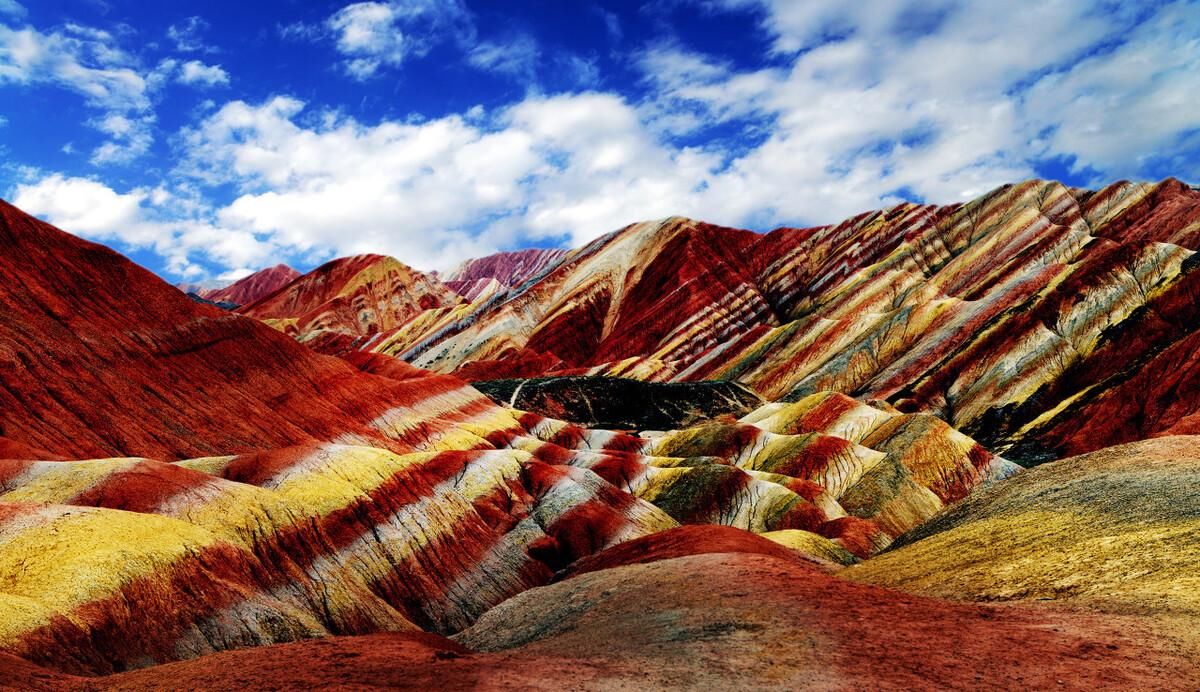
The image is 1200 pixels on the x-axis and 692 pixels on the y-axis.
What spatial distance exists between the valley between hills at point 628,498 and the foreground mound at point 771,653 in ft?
0.41

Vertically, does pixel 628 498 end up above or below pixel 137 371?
below

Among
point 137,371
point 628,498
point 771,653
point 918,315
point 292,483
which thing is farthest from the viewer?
point 918,315

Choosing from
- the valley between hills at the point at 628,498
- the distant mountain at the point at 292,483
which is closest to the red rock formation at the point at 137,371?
the distant mountain at the point at 292,483

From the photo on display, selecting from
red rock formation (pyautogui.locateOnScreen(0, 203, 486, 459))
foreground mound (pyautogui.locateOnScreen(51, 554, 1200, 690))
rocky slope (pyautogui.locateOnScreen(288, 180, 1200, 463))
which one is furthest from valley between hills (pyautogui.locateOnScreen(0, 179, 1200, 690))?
rocky slope (pyautogui.locateOnScreen(288, 180, 1200, 463))

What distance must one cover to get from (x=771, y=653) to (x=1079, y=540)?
14.0m

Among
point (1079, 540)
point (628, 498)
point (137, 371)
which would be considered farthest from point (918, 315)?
point (137, 371)

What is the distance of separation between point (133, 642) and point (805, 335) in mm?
119692

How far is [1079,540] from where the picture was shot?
2617cm

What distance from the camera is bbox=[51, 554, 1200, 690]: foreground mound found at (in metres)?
16.5

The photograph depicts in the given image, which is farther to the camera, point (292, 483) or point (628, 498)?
point (628, 498)

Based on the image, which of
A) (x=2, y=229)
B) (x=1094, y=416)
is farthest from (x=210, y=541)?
(x=1094, y=416)

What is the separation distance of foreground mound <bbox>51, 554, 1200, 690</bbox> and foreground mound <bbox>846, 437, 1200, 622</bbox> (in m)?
2.73

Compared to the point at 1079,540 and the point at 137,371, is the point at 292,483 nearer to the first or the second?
the point at 137,371

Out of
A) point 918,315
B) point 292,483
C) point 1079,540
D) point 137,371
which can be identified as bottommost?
point 1079,540
